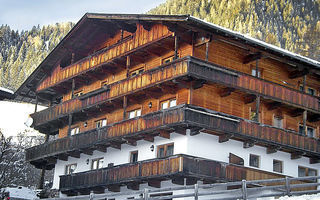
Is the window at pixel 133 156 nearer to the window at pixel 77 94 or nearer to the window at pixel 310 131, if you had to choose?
the window at pixel 77 94

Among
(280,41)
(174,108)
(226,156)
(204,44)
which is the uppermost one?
(280,41)

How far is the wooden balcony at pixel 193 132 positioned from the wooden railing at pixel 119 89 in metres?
1.87

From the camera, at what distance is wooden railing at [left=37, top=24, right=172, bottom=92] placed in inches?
1281

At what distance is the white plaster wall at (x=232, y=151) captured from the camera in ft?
96.2

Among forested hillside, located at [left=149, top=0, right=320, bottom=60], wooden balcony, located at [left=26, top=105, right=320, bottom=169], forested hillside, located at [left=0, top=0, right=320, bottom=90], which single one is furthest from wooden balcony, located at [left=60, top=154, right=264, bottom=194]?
forested hillside, located at [left=149, top=0, right=320, bottom=60]

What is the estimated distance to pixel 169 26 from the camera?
98.3 ft

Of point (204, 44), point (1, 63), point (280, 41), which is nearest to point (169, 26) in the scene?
point (204, 44)

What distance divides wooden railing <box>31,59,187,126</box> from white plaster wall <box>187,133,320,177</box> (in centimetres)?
364

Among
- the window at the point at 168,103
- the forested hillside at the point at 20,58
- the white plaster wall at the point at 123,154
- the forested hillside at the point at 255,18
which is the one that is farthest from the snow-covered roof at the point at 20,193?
the forested hillside at the point at 20,58

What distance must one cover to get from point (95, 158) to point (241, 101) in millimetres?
10902

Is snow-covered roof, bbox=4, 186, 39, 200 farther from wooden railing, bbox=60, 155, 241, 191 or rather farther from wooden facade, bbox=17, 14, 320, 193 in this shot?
wooden railing, bbox=60, 155, 241, 191

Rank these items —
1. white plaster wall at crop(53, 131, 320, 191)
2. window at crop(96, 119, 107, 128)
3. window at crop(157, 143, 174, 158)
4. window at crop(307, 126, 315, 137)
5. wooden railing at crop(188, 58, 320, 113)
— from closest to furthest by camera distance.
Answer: wooden railing at crop(188, 58, 320, 113) < white plaster wall at crop(53, 131, 320, 191) < window at crop(157, 143, 174, 158) < window at crop(307, 126, 315, 137) < window at crop(96, 119, 107, 128)

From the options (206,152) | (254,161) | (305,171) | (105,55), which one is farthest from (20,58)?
(206,152)

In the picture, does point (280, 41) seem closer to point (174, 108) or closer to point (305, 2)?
point (305, 2)
